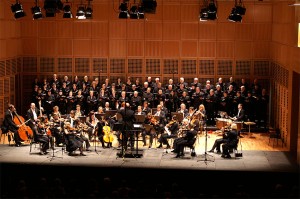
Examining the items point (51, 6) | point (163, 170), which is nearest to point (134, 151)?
point (163, 170)

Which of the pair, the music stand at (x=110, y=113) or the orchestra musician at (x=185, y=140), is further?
the music stand at (x=110, y=113)

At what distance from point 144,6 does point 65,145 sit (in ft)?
16.3

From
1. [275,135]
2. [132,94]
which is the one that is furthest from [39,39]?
[275,135]

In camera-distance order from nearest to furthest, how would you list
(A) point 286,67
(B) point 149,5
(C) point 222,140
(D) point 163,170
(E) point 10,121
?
(D) point 163,170 → (B) point 149,5 → (C) point 222,140 → (E) point 10,121 → (A) point 286,67

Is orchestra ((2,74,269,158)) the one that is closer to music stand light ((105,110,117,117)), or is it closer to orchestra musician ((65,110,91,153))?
music stand light ((105,110,117,117))

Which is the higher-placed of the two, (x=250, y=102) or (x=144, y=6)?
(x=144, y=6)

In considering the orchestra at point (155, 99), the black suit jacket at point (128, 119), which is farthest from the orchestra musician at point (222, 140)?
the black suit jacket at point (128, 119)

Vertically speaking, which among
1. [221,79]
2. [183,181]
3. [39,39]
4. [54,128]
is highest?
[39,39]

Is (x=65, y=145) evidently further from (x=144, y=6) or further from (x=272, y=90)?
(x=272, y=90)

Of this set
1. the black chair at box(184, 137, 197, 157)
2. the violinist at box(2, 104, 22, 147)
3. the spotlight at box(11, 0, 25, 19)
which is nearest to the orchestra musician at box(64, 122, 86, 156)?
the violinist at box(2, 104, 22, 147)

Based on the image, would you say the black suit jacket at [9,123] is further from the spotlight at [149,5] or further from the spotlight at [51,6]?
the spotlight at [149,5]

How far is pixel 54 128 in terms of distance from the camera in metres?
16.0

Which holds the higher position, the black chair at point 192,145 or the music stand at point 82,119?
the music stand at point 82,119

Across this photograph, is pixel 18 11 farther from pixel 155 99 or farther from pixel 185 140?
pixel 185 140
